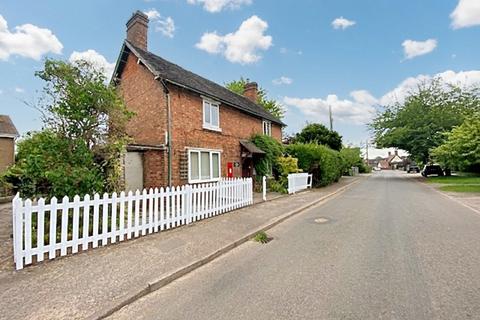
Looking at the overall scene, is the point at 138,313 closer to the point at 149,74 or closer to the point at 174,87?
the point at 174,87

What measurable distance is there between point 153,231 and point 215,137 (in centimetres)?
859

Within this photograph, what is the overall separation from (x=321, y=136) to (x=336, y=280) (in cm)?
3515

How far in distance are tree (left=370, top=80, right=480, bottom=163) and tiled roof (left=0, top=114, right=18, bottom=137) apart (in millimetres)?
35339

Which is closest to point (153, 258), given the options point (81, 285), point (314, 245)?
point (81, 285)

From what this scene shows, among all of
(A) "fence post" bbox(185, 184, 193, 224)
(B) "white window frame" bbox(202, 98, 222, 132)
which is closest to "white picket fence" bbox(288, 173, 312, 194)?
(B) "white window frame" bbox(202, 98, 222, 132)

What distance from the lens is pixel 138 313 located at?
3.51 meters

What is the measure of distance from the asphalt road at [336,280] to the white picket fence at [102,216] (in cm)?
240

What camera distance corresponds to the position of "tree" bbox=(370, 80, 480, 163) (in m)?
29.3

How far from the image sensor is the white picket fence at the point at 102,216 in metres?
4.89

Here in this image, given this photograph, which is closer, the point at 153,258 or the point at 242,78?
the point at 153,258

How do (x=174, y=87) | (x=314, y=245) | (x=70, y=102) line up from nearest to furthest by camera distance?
(x=314, y=245) → (x=70, y=102) → (x=174, y=87)

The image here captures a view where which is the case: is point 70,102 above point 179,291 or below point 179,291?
above

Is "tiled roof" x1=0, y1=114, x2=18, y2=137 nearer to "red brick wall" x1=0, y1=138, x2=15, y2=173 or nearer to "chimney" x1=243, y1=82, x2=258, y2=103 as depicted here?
"red brick wall" x1=0, y1=138, x2=15, y2=173

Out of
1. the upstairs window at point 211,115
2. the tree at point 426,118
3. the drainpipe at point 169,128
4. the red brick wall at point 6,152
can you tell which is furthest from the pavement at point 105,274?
the tree at point 426,118
